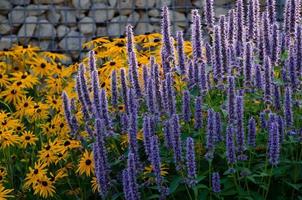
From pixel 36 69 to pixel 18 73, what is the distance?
5.0 inches

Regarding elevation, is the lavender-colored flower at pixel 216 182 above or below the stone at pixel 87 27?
below

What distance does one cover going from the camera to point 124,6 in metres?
8.70

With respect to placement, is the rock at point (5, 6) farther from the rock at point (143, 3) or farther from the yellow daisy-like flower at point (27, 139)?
the yellow daisy-like flower at point (27, 139)

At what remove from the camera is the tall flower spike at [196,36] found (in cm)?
365

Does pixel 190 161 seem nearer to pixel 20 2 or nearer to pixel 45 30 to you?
pixel 45 30

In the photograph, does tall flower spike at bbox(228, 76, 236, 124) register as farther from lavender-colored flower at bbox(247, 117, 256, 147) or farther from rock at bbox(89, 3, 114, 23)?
rock at bbox(89, 3, 114, 23)

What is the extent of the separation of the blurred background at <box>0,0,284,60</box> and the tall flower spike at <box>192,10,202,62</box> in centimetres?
491

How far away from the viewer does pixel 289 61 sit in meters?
3.52

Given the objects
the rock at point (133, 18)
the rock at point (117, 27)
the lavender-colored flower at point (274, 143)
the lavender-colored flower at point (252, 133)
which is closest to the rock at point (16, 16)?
the rock at point (117, 27)

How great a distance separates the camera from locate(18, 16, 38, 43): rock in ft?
28.2

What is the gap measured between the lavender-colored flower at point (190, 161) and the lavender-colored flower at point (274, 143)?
0.32 metres

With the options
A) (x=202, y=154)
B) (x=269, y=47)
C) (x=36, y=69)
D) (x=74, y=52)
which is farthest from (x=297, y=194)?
(x=74, y=52)

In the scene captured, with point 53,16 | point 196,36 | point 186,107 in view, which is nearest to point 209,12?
point 196,36

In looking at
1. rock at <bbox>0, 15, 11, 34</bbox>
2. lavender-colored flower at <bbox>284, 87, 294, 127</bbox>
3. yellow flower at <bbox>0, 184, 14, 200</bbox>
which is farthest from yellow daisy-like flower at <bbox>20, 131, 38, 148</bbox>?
rock at <bbox>0, 15, 11, 34</bbox>
